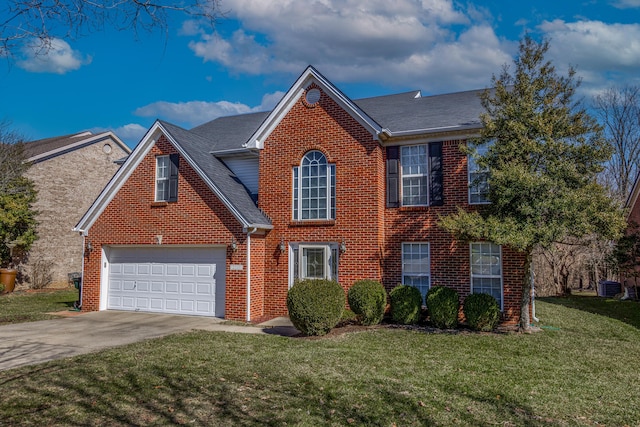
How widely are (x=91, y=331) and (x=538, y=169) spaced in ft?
40.0

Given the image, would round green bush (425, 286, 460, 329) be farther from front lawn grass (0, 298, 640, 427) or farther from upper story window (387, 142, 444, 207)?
upper story window (387, 142, 444, 207)

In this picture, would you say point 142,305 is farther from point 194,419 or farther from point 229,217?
point 194,419

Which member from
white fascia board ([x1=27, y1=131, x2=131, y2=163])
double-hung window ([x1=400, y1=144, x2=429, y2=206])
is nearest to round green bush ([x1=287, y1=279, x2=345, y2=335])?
double-hung window ([x1=400, y1=144, x2=429, y2=206])

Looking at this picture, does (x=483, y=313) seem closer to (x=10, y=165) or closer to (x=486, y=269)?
(x=486, y=269)

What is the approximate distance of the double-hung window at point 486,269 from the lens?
505 inches

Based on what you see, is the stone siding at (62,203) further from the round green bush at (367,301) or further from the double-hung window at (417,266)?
the double-hung window at (417,266)

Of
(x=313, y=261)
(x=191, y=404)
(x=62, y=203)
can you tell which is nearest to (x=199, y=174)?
(x=313, y=261)

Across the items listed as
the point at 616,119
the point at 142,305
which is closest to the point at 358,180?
the point at 142,305

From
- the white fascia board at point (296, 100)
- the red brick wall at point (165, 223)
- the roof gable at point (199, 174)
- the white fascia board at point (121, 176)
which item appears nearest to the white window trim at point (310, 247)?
the roof gable at point (199, 174)

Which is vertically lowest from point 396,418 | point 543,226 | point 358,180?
point 396,418

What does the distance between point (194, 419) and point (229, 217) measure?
877 centimetres

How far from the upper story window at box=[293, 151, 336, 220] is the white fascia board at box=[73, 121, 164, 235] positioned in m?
5.00

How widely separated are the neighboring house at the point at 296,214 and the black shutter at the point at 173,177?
0.06m

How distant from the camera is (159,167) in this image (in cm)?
1534
